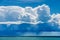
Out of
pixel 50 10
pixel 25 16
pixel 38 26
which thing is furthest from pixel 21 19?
pixel 50 10

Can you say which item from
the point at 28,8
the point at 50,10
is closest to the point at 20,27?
the point at 28,8

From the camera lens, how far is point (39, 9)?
2256mm

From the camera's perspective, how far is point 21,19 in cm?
225

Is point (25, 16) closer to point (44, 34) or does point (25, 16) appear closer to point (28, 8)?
point (28, 8)

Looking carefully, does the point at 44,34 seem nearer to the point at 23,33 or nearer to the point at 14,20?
the point at 23,33

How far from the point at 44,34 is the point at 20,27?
29 cm

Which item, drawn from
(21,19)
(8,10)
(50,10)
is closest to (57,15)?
(50,10)

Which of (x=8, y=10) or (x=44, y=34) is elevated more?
(x=8, y=10)

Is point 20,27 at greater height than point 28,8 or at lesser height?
lesser

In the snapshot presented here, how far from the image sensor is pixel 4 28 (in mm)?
2258

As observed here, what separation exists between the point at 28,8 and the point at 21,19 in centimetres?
15

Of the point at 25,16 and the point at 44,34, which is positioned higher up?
the point at 25,16

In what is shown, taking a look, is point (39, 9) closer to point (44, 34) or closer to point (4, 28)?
point (44, 34)

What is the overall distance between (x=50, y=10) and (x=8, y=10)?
50cm
